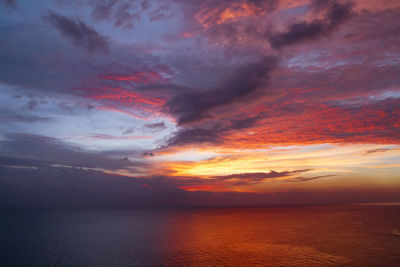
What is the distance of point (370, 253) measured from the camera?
182ft

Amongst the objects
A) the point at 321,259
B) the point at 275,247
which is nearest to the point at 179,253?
the point at 275,247

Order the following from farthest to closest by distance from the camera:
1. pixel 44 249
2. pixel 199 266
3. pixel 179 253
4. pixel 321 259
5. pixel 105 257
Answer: pixel 44 249
pixel 179 253
pixel 105 257
pixel 321 259
pixel 199 266

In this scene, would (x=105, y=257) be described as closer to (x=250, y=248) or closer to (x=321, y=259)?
(x=250, y=248)

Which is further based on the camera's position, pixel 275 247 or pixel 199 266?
pixel 275 247

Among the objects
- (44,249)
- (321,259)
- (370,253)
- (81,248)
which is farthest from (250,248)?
(44,249)

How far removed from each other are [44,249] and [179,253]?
36795 mm

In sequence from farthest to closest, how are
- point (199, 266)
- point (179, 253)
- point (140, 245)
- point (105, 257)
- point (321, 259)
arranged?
1. point (140, 245)
2. point (179, 253)
3. point (105, 257)
4. point (321, 259)
5. point (199, 266)

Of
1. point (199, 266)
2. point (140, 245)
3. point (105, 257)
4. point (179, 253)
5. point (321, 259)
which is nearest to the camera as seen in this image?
point (199, 266)

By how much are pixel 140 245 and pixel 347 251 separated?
178 feet

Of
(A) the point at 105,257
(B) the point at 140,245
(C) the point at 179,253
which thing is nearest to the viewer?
(A) the point at 105,257

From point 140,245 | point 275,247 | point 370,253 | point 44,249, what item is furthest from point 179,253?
point 370,253

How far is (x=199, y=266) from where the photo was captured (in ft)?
156

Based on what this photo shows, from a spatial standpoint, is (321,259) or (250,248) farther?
(250,248)

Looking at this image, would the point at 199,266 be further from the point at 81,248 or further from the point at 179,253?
the point at 81,248
